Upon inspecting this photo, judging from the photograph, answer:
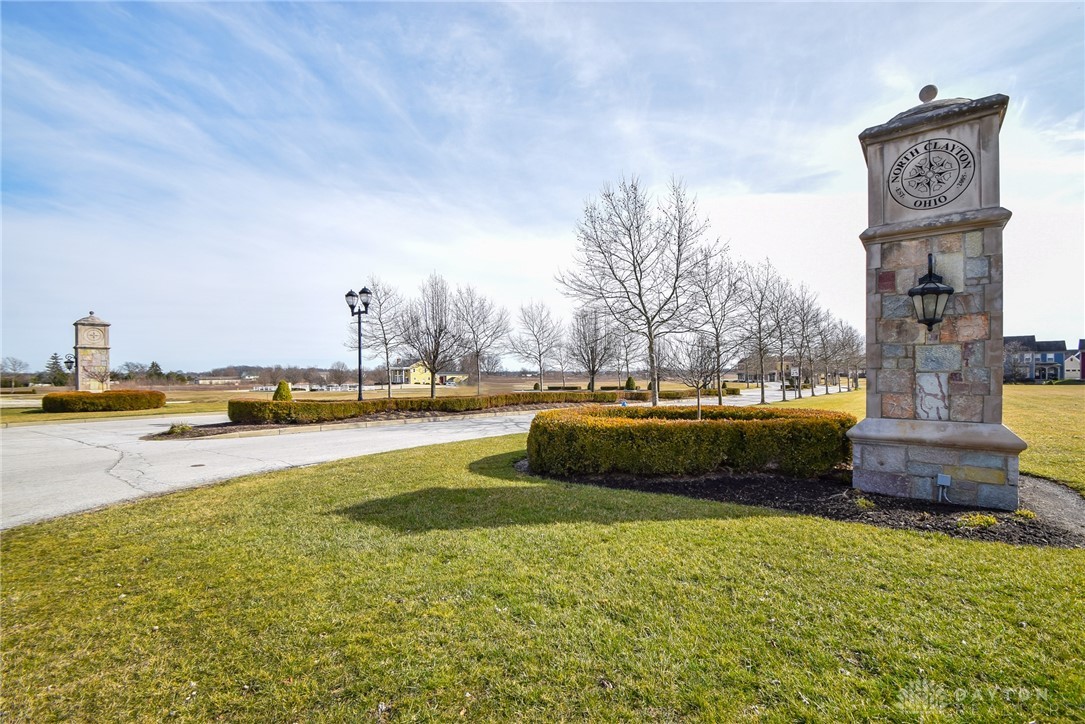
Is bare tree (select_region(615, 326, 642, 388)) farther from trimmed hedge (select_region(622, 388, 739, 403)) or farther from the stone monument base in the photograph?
the stone monument base

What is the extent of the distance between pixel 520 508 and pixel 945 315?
5.39m

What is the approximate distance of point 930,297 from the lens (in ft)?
16.4

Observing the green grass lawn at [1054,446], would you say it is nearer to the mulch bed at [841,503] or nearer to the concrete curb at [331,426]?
the mulch bed at [841,503]

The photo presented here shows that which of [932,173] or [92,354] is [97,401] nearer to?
[92,354]

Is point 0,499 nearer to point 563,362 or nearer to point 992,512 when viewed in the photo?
point 992,512

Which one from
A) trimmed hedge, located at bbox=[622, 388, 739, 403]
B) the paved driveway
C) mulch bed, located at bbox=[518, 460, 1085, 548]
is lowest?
trimmed hedge, located at bbox=[622, 388, 739, 403]

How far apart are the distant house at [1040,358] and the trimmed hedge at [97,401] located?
270ft

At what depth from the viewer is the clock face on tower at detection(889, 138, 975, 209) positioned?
201 inches

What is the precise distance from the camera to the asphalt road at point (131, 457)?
20.7 ft

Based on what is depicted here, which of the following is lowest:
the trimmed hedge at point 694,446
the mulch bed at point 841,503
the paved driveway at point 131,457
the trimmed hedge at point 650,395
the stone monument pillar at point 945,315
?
the trimmed hedge at point 650,395

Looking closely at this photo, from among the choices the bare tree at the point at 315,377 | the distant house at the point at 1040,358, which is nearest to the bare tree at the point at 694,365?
the bare tree at the point at 315,377

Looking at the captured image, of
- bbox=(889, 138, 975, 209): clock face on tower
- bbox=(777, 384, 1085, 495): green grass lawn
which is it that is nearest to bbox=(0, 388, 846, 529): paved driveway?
bbox=(889, 138, 975, 209): clock face on tower

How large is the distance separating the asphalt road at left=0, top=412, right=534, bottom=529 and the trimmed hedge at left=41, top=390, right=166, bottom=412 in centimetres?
658

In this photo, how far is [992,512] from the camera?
468 centimetres
